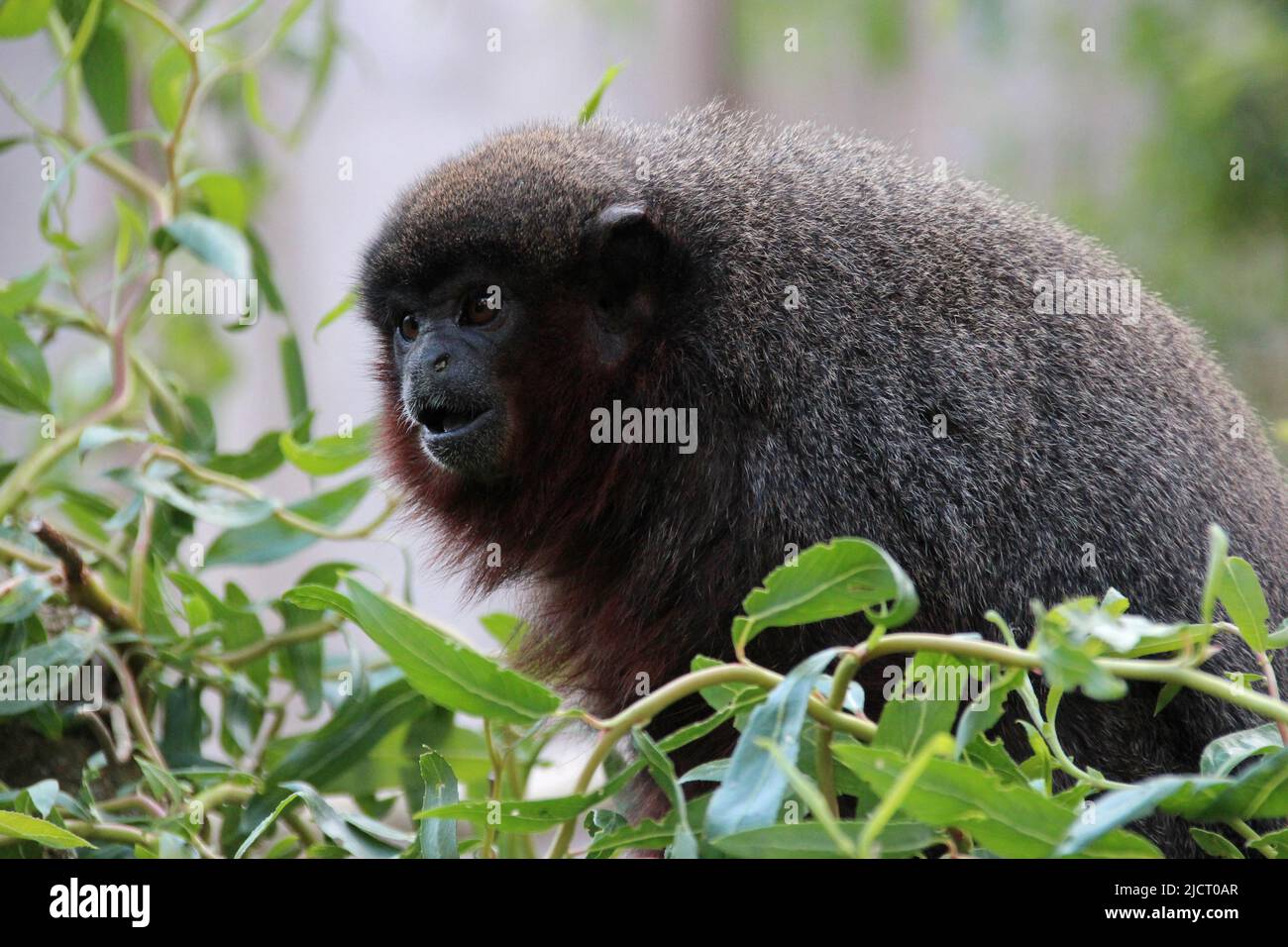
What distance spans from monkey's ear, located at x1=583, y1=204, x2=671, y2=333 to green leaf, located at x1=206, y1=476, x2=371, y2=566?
0.76 metres

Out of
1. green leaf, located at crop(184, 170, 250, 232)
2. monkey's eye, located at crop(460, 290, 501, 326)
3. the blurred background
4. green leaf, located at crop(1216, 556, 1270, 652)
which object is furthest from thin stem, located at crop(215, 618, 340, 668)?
the blurred background

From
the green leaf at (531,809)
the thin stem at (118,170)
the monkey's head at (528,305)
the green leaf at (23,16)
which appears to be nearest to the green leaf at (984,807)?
the green leaf at (531,809)

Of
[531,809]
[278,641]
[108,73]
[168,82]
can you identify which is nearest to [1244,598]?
[531,809]

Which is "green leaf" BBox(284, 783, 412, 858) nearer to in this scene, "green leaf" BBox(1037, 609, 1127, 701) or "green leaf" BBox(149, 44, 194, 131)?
"green leaf" BBox(1037, 609, 1127, 701)

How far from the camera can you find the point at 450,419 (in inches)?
104

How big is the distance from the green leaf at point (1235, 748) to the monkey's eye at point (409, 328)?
172cm

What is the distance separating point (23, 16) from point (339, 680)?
157 centimetres

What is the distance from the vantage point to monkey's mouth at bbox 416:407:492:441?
2613 millimetres

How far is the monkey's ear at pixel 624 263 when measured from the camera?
2.53 meters

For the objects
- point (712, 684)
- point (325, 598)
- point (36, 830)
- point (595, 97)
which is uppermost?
point (595, 97)

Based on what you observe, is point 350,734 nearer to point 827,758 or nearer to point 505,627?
point 505,627

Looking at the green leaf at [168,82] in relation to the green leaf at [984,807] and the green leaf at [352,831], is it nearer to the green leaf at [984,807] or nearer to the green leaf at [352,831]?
the green leaf at [352,831]
